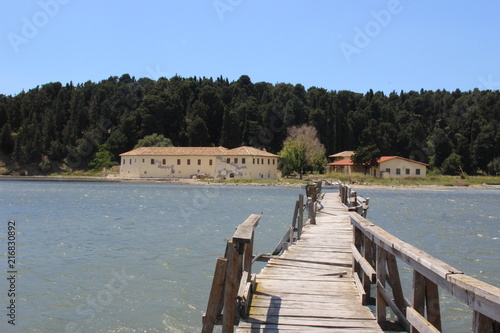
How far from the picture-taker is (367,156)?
6725cm

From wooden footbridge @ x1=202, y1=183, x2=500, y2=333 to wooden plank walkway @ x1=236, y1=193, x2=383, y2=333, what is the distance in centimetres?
1

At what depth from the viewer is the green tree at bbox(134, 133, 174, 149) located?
7919 centimetres

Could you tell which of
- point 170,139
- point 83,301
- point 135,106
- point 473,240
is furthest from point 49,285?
point 135,106

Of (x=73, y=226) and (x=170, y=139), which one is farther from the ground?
(x=170, y=139)

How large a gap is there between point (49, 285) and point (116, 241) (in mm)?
6475

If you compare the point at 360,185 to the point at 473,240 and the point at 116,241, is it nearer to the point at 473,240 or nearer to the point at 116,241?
the point at 473,240

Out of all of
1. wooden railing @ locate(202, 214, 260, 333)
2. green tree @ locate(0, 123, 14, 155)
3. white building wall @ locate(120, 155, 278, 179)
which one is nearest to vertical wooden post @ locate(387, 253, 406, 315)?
wooden railing @ locate(202, 214, 260, 333)

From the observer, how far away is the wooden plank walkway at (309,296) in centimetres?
536

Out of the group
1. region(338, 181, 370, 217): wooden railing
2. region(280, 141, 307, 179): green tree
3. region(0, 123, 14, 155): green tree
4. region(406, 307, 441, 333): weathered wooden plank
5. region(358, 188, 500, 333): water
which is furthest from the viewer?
region(0, 123, 14, 155): green tree

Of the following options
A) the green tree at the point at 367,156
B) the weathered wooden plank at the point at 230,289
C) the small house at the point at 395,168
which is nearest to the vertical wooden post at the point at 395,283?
the weathered wooden plank at the point at 230,289

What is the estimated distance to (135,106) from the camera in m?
92.9

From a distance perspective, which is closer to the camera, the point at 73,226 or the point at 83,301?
the point at 83,301

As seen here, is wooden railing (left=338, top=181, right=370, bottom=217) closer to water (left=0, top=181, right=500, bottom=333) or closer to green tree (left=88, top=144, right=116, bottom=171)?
water (left=0, top=181, right=500, bottom=333)

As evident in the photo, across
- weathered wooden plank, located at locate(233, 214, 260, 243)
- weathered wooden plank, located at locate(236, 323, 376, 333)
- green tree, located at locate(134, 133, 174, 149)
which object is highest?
green tree, located at locate(134, 133, 174, 149)
